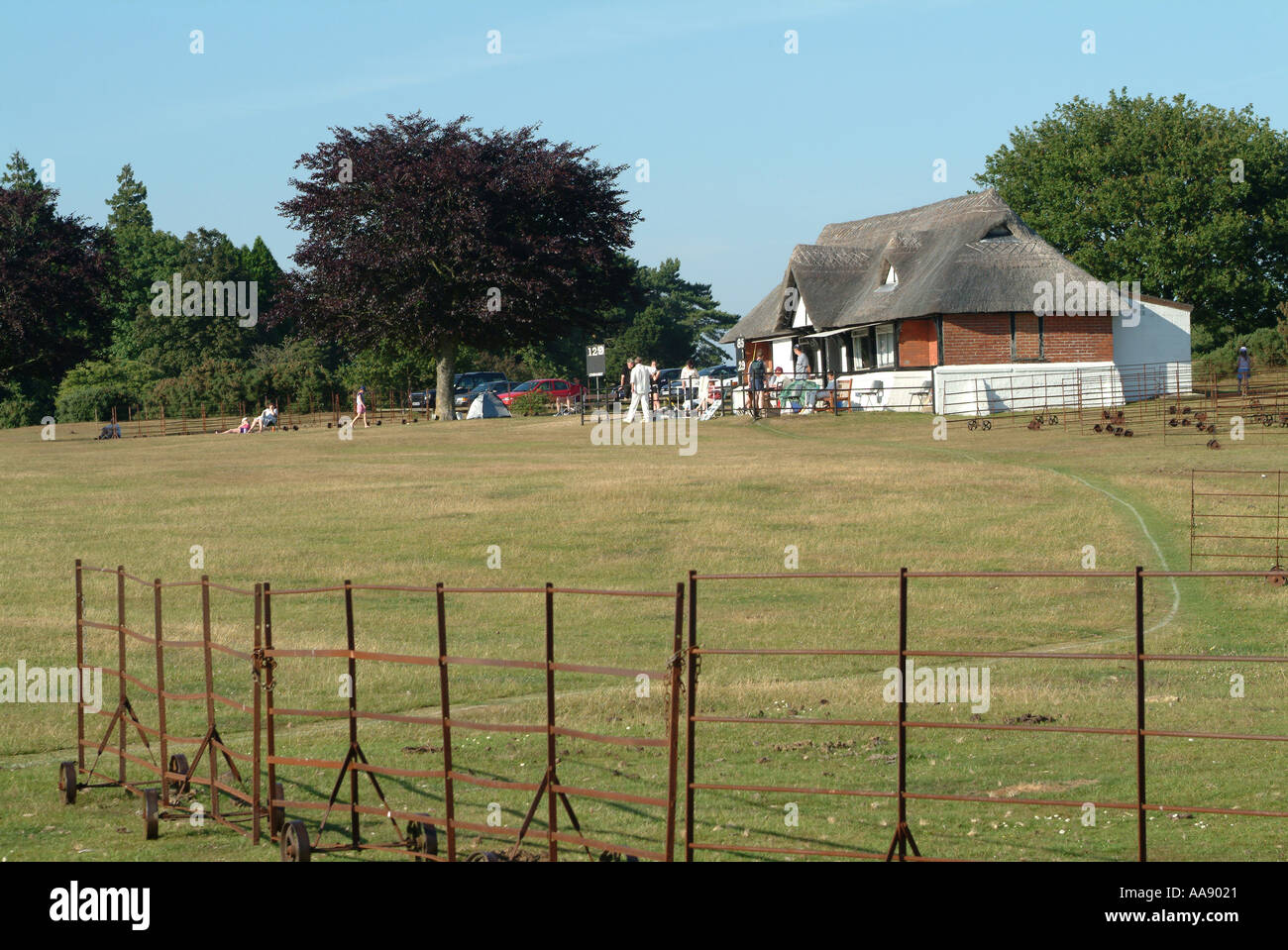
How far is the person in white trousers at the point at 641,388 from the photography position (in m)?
43.7

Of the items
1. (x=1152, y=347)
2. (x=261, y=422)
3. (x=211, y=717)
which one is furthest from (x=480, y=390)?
(x=211, y=717)

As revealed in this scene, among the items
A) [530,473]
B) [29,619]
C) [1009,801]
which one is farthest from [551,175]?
[1009,801]

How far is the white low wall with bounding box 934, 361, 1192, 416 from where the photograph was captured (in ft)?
164

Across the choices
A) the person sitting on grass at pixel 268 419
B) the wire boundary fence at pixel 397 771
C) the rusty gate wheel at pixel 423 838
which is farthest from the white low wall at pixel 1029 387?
the rusty gate wheel at pixel 423 838

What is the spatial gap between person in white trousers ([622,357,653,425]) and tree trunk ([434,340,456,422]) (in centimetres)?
1116

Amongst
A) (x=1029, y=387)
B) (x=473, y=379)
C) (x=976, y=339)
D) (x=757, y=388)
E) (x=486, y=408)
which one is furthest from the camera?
(x=473, y=379)

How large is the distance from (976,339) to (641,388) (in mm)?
13964

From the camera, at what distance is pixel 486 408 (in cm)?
5600

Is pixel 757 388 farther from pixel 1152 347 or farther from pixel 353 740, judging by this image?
pixel 353 740

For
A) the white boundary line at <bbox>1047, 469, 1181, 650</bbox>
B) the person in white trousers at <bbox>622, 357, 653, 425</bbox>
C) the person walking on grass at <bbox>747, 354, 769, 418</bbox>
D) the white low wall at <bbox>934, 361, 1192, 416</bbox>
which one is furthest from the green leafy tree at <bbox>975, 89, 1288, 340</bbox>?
the white boundary line at <bbox>1047, 469, 1181, 650</bbox>

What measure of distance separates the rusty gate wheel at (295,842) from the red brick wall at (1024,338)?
44143mm

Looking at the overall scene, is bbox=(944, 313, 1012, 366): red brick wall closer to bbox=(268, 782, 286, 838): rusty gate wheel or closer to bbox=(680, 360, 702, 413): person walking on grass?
bbox=(680, 360, 702, 413): person walking on grass

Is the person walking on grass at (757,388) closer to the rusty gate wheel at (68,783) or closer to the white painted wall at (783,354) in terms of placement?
the white painted wall at (783,354)
